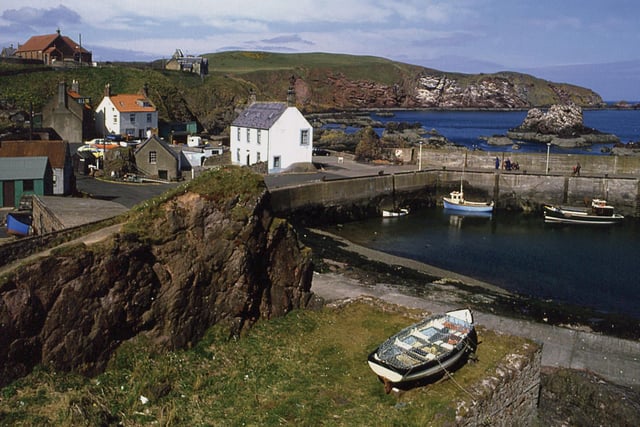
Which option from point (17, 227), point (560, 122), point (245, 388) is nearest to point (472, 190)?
point (17, 227)

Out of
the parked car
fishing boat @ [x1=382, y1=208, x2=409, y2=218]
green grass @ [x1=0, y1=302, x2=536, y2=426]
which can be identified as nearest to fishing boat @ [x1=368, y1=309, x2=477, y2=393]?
green grass @ [x1=0, y1=302, x2=536, y2=426]

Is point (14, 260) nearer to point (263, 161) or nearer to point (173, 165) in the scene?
point (173, 165)

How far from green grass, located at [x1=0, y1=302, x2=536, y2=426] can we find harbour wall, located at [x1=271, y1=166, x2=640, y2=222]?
28.3m

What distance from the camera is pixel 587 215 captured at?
155ft

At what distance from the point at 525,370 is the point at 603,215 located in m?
36.7

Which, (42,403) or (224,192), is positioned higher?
(224,192)

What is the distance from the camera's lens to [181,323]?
15.4 meters

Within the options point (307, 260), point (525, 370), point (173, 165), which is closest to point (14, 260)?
point (307, 260)

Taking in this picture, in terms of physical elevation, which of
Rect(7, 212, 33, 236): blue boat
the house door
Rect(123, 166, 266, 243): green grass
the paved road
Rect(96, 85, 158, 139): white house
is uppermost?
Rect(96, 85, 158, 139): white house

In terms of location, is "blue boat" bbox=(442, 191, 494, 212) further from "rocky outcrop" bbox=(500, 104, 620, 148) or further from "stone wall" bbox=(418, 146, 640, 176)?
"rocky outcrop" bbox=(500, 104, 620, 148)

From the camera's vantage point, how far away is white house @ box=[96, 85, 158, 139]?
64.6m

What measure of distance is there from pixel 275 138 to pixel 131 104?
79.2 ft

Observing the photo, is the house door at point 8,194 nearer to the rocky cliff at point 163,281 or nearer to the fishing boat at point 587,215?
the rocky cliff at point 163,281

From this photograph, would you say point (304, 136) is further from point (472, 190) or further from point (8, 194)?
point (8, 194)
